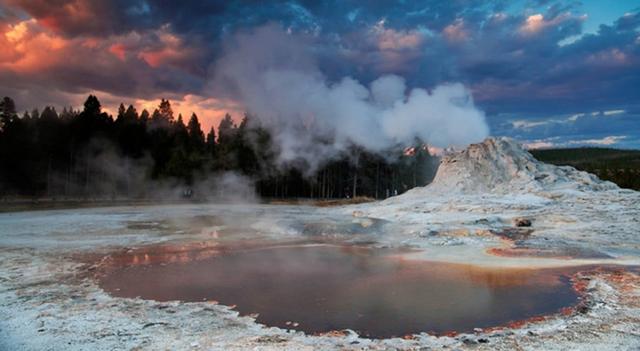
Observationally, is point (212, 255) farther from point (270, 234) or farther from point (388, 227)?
point (388, 227)

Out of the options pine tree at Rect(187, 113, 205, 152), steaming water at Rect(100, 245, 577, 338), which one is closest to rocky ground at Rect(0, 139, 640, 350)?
steaming water at Rect(100, 245, 577, 338)

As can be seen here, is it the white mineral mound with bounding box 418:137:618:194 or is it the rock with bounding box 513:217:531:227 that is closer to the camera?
the rock with bounding box 513:217:531:227

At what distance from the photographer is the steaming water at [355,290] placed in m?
6.94

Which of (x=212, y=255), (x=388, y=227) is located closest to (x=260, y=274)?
(x=212, y=255)

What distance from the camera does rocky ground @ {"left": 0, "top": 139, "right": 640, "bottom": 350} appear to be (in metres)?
5.99

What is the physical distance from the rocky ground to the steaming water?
44cm

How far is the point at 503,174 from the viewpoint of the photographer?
30.4 metres

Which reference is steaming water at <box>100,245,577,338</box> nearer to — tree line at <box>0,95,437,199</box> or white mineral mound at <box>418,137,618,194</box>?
white mineral mound at <box>418,137,618,194</box>

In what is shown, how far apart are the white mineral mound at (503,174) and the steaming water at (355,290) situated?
61.2 feet

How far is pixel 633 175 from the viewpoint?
194 ft

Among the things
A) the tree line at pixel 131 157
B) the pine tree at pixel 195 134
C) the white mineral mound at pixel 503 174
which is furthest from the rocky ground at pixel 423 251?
the pine tree at pixel 195 134

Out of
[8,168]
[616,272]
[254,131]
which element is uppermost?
[254,131]

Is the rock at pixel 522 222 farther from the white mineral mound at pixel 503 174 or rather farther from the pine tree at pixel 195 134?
the pine tree at pixel 195 134

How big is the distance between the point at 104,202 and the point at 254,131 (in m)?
23.8
